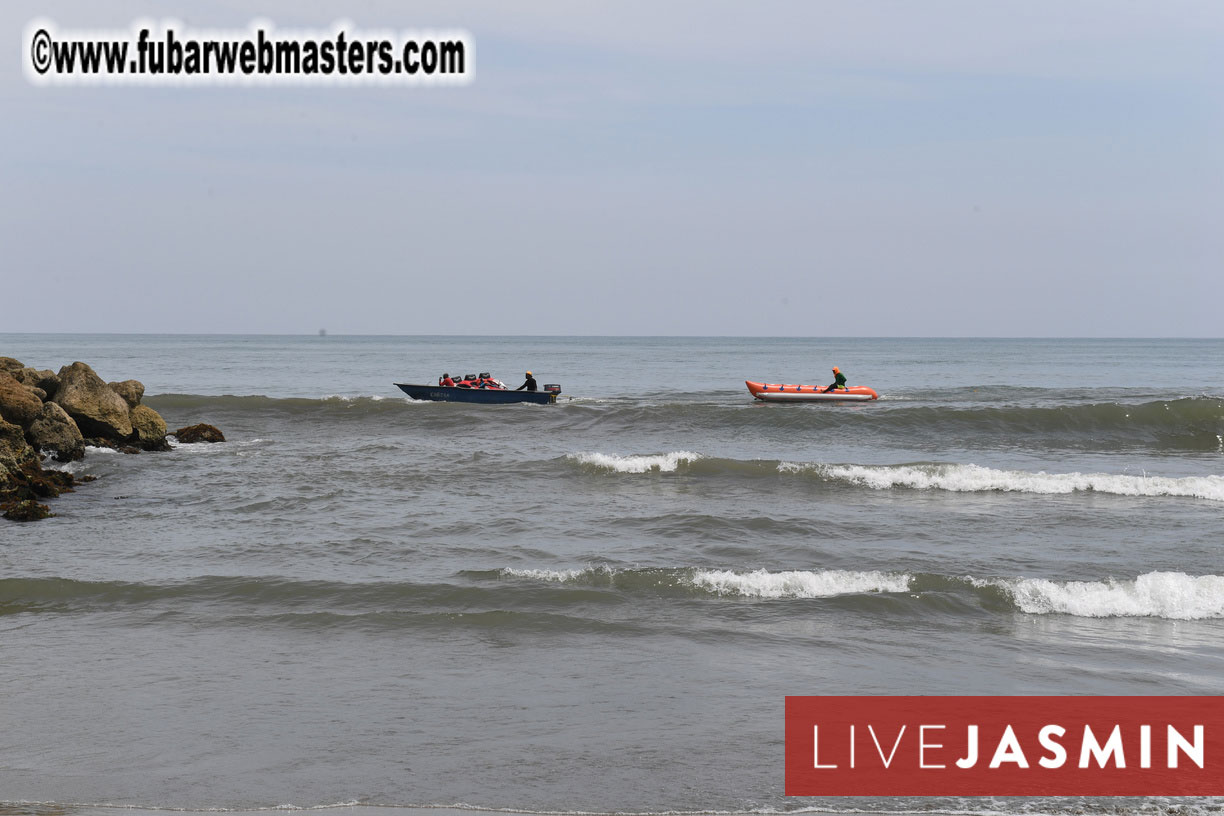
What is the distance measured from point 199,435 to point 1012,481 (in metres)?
20.0

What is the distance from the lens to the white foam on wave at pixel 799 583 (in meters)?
11.4

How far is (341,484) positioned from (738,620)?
37.3 ft

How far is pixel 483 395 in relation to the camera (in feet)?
120

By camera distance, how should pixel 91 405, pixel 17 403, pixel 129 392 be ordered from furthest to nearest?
1. pixel 129 392
2. pixel 91 405
3. pixel 17 403

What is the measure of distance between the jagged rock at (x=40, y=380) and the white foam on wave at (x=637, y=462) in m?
12.6

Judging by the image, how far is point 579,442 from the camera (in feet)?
92.3

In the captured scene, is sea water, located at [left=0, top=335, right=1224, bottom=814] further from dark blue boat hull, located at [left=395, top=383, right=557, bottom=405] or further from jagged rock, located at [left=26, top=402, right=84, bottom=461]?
dark blue boat hull, located at [left=395, top=383, right=557, bottom=405]

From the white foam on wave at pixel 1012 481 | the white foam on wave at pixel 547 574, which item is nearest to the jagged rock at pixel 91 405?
the white foam on wave at pixel 547 574

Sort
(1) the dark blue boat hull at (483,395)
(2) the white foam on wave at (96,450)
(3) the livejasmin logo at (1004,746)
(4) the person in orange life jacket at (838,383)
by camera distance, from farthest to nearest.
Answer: (4) the person in orange life jacket at (838,383)
(1) the dark blue boat hull at (483,395)
(2) the white foam on wave at (96,450)
(3) the livejasmin logo at (1004,746)

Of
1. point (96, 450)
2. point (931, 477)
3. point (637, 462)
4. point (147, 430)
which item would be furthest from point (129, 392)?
point (931, 477)

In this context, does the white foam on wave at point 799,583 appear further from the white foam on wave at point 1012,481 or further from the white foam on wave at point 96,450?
the white foam on wave at point 96,450

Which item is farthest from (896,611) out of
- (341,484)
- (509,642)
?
(341,484)

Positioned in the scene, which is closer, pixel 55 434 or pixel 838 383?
pixel 55 434

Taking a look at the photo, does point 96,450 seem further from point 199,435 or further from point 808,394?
point 808,394
